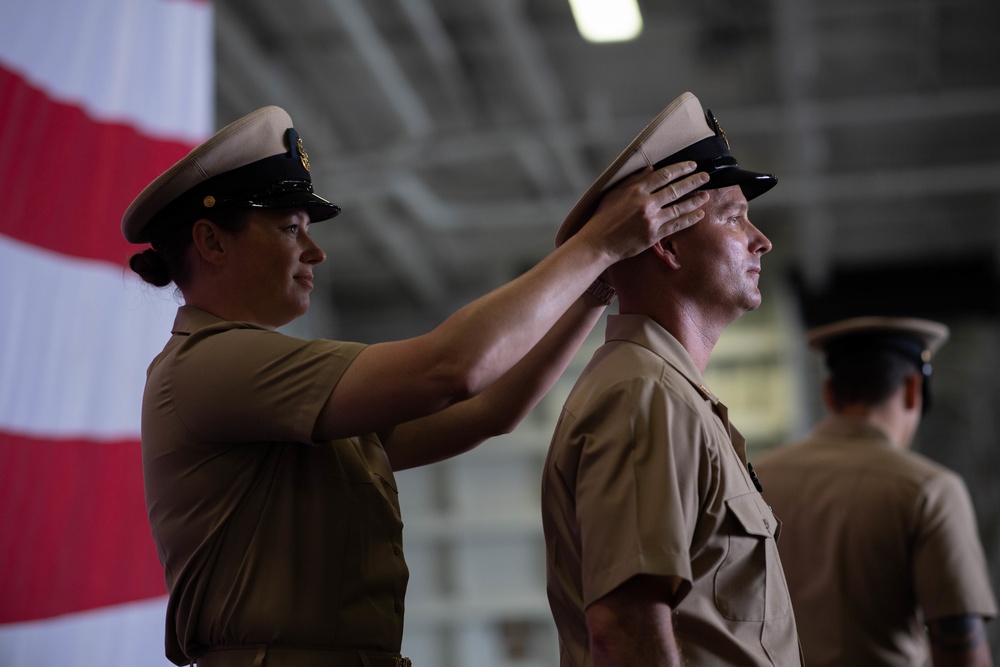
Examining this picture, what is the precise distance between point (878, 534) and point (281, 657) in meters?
1.95

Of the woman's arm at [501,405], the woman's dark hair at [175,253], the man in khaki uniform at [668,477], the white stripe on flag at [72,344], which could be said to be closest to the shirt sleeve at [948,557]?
the man in khaki uniform at [668,477]

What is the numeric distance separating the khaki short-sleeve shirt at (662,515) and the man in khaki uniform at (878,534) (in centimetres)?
124

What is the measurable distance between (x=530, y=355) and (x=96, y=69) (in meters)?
1.62

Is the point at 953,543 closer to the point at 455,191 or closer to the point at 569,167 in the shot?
the point at 569,167

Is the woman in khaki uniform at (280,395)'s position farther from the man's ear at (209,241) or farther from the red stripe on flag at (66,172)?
the red stripe on flag at (66,172)

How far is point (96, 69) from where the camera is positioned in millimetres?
2969

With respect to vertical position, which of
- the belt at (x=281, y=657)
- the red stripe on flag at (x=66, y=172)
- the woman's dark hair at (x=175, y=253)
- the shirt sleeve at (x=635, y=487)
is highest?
the red stripe on flag at (x=66, y=172)

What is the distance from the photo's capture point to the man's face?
2.04 m

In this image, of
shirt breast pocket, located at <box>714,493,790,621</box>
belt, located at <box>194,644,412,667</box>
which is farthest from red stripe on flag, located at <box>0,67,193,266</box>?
shirt breast pocket, located at <box>714,493,790,621</box>

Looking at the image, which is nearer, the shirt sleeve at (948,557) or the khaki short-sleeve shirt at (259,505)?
the khaki short-sleeve shirt at (259,505)

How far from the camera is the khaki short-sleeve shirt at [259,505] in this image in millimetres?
1721

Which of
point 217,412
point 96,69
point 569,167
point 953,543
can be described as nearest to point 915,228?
point 569,167

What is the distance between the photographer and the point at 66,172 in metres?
2.85

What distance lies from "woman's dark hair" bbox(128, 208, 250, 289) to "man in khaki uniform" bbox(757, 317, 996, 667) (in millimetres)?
1991
